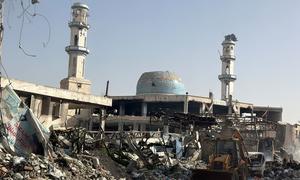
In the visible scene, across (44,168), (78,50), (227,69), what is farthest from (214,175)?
(227,69)

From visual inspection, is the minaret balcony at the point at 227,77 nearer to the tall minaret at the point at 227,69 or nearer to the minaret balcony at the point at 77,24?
the tall minaret at the point at 227,69

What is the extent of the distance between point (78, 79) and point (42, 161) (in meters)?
39.3

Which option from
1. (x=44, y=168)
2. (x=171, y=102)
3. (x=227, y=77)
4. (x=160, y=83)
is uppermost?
(x=227, y=77)

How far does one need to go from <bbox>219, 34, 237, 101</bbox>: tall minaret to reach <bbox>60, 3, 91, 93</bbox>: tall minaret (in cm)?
2116

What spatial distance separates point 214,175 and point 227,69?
50095 millimetres

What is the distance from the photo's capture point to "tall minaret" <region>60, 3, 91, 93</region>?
50.7 m

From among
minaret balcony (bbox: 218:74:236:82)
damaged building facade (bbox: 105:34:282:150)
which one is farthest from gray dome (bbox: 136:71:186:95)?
minaret balcony (bbox: 218:74:236:82)

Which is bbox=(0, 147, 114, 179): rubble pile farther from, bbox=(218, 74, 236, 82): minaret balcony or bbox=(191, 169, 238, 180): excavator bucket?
bbox=(218, 74, 236, 82): minaret balcony

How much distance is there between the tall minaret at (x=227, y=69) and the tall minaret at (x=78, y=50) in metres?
21.2

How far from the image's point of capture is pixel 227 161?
14.5 meters

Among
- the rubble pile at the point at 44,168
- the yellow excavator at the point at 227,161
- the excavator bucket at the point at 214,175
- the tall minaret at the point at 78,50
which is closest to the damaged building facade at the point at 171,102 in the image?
the tall minaret at the point at 78,50

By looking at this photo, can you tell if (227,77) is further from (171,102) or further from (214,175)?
(214,175)

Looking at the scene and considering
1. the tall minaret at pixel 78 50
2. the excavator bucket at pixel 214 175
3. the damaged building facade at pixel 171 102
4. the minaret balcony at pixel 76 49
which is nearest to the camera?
the excavator bucket at pixel 214 175

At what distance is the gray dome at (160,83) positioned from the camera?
2174 inches
